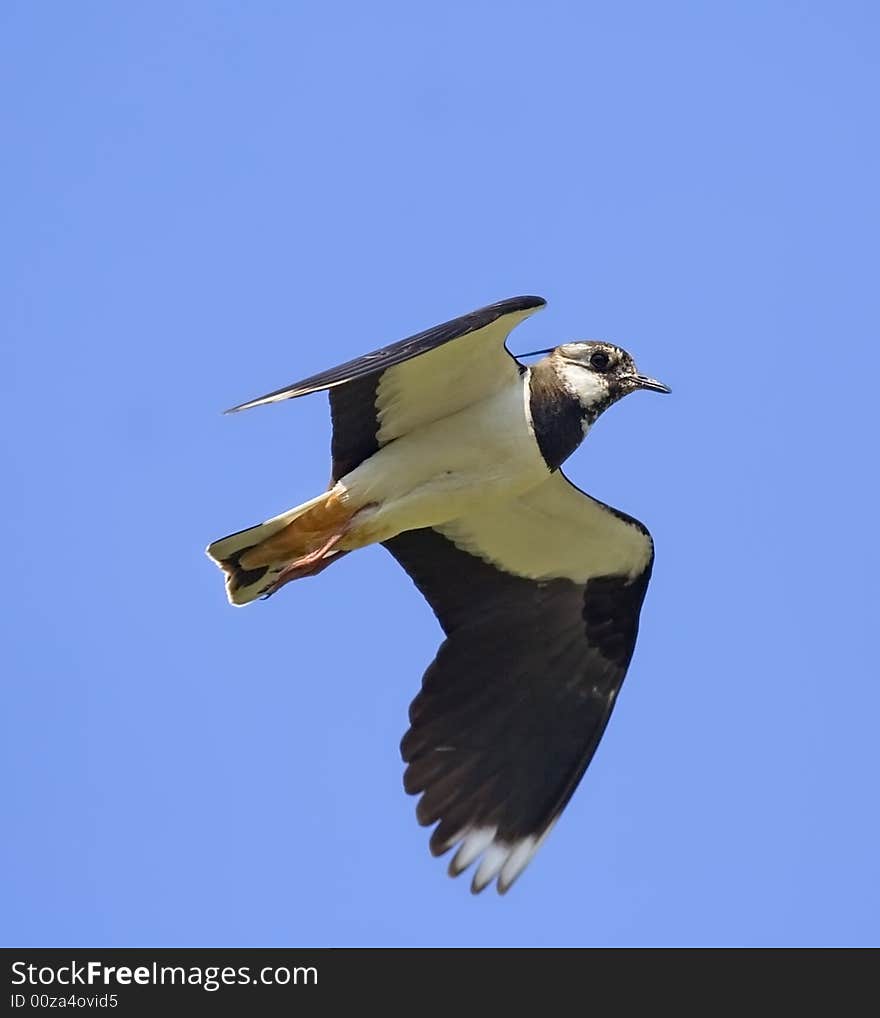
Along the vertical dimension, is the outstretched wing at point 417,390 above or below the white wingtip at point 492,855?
above

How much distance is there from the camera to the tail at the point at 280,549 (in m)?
11.1

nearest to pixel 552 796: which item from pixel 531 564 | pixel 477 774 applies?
pixel 477 774

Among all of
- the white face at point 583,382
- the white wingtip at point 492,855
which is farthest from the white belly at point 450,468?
the white wingtip at point 492,855

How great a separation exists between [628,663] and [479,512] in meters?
1.08

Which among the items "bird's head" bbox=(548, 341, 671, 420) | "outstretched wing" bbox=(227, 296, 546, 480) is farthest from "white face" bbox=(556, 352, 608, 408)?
"outstretched wing" bbox=(227, 296, 546, 480)

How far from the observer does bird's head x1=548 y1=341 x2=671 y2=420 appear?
11398 millimetres

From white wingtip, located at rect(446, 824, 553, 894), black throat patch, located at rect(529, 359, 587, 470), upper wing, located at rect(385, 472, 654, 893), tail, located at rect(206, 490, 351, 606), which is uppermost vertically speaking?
black throat patch, located at rect(529, 359, 587, 470)

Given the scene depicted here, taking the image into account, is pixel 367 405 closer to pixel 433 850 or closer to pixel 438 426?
pixel 438 426

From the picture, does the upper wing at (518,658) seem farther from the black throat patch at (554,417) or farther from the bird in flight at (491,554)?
the black throat patch at (554,417)

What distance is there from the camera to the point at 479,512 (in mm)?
11961

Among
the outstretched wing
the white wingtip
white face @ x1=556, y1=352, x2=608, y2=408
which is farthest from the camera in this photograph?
white face @ x1=556, y1=352, x2=608, y2=408

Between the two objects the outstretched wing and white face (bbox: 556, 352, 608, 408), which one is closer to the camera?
the outstretched wing

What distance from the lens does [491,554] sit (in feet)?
39.7

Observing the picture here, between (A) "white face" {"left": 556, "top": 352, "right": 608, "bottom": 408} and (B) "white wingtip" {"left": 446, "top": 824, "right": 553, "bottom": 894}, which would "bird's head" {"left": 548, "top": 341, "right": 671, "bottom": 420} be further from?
(B) "white wingtip" {"left": 446, "top": 824, "right": 553, "bottom": 894}
